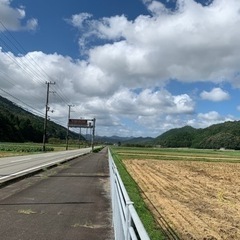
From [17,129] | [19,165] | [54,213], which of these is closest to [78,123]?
[17,129]

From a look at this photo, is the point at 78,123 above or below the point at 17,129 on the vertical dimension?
below

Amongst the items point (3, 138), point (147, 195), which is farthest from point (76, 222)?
point (3, 138)

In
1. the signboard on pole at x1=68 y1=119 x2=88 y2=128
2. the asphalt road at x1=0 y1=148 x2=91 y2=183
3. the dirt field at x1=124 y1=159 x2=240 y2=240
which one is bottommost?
the dirt field at x1=124 y1=159 x2=240 y2=240

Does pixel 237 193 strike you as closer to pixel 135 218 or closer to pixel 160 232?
pixel 160 232

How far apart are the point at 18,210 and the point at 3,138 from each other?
5308 inches

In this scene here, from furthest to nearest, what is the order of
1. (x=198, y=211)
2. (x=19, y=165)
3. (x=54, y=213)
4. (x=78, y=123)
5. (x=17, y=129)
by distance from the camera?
(x=17, y=129) → (x=78, y=123) → (x=19, y=165) → (x=198, y=211) → (x=54, y=213)

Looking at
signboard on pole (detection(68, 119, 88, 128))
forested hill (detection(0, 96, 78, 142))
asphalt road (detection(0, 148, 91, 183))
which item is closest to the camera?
asphalt road (detection(0, 148, 91, 183))

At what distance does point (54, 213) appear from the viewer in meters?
10.5

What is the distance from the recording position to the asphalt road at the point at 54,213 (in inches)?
324

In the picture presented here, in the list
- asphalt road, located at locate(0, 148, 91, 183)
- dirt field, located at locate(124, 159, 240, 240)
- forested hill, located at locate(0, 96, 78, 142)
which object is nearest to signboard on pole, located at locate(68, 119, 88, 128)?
forested hill, located at locate(0, 96, 78, 142)

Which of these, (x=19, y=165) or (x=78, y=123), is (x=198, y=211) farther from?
(x=78, y=123)

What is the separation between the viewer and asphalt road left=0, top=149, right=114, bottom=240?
8220 mm

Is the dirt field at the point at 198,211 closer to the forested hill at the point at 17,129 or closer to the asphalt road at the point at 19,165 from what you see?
the asphalt road at the point at 19,165

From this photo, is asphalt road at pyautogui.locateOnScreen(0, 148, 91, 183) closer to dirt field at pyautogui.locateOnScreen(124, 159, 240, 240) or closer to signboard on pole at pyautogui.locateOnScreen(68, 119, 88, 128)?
dirt field at pyautogui.locateOnScreen(124, 159, 240, 240)
